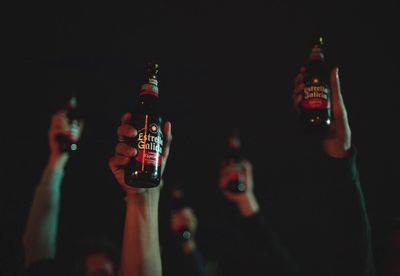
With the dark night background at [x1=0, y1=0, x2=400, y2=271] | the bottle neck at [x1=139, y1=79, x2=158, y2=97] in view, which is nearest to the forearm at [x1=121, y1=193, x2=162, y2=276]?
the bottle neck at [x1=139, y1=79, x2=158, y2=97]

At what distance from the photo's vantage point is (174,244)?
4.27m

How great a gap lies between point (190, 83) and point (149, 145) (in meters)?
2.24

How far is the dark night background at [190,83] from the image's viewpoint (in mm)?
3209

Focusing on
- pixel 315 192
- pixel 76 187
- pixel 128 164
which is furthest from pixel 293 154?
pixel 128 164

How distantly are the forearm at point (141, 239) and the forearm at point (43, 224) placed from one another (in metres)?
0.82

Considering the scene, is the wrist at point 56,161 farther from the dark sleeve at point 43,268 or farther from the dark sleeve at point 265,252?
the dark sleeve at point 265,252

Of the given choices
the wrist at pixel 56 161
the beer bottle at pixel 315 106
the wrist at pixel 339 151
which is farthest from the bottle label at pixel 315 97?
the wrist at pixel 56 161

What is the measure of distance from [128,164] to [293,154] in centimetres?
332

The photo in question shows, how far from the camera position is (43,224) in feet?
7.70

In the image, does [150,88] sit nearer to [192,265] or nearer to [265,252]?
[265,252]

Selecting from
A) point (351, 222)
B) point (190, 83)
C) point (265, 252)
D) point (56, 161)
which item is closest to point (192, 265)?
point (265, 252)

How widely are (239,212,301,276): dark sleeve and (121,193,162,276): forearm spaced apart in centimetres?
87

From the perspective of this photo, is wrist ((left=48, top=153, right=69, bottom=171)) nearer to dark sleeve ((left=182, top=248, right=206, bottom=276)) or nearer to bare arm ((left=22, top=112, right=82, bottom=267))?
bare arm ((left=22, top=112, right=82, bottom=267))

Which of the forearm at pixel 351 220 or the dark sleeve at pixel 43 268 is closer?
the forearm at pixel 351 220
